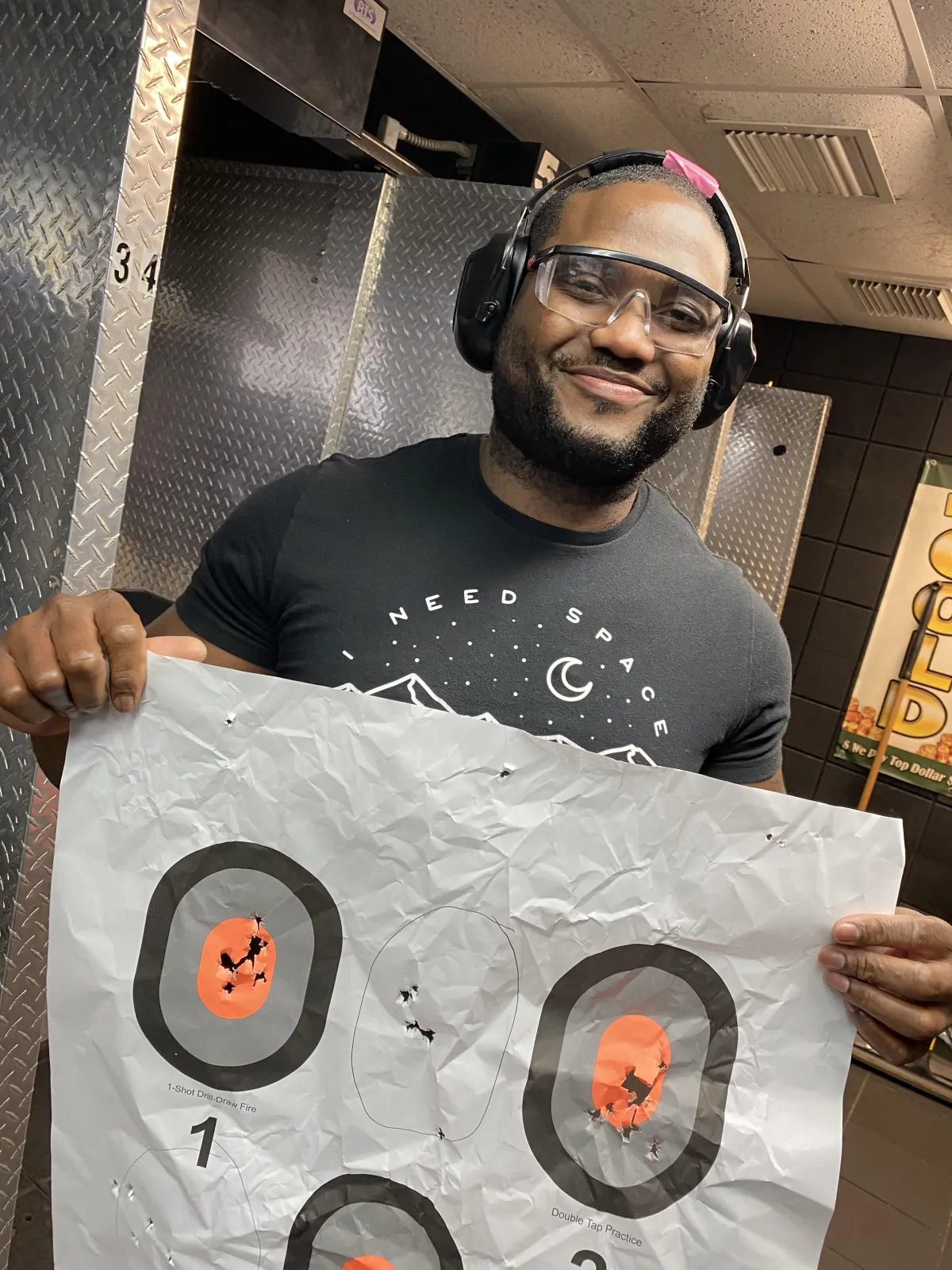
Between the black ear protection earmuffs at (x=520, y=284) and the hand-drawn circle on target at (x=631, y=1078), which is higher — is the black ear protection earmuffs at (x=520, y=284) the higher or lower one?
the higher one

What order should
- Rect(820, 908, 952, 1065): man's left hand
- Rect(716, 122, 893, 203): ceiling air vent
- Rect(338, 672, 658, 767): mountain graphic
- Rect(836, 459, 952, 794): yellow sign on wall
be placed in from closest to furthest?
1. Rect(820, 908, 952, 1065): man's left hand
2. Rect(338, 672, 658, 767): mountain graphic
3. Rect(716, 122, 893, 203): ceiling air vent
4. Rect(836, 459, 952, 794): yellow sign on wall

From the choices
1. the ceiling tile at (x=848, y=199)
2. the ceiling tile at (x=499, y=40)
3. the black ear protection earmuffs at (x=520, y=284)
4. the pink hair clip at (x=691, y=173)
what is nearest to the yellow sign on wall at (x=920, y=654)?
the ceiling tile at (x=848, y=199)

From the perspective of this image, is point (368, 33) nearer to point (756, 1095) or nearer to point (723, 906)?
point (723, 906)

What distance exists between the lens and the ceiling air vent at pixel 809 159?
2742 mm

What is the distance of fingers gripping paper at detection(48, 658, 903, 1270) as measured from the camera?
0.76m

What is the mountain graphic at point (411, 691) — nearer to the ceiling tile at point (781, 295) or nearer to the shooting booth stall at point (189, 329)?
the shooting booth stall at point (189, 329)

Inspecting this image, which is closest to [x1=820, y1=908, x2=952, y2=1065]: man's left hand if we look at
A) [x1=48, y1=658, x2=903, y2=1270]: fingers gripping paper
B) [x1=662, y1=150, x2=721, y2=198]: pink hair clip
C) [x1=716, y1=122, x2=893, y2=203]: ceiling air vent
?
[x1=48, y1=658, x2=903, y2=1270]: fingers gripping paper

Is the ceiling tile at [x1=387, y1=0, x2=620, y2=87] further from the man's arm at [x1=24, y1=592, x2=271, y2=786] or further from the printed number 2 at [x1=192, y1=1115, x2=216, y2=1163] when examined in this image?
the printed number 2 at [x1=192, y1=1115, x2=216, y2=1163]

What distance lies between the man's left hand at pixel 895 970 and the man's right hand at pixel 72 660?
690 mm

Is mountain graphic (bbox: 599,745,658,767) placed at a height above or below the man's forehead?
below

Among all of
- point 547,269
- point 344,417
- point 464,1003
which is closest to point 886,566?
point 344,417

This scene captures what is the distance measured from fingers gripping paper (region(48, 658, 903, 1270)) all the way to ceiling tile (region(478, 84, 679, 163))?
8.92 feet

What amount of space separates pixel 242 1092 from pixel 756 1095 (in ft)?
1.54

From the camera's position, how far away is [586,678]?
40.9 inches
